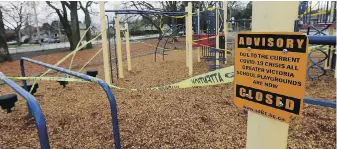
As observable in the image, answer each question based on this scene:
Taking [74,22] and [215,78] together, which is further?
[74,22]

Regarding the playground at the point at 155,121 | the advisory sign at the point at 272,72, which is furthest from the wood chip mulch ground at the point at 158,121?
the advisory sign at the point at 272,72

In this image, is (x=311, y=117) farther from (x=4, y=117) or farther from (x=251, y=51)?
(x=4, y=117)

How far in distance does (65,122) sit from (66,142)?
700 mm

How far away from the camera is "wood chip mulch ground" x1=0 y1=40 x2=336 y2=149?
9.77ft

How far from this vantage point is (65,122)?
12.2ft

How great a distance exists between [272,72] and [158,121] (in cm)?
272

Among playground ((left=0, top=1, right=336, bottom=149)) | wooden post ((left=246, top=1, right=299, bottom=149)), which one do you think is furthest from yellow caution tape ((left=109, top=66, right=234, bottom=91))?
wooden post ((left=246, top=1, right=299, bottom=149))

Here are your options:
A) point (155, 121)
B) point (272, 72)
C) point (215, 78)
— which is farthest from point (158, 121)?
point (272, 72)

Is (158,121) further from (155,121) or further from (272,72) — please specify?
(272,72)

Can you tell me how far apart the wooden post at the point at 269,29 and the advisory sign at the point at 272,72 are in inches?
1.1

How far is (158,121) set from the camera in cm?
360

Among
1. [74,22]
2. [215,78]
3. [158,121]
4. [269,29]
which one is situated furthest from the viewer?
[74,22]

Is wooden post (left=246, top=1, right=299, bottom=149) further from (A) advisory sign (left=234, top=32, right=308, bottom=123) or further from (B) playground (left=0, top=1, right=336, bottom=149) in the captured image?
(B) playground (left=0, top=1, right=336, bottom=149)

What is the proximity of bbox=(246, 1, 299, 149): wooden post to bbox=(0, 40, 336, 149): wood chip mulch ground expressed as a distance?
1.72 m
